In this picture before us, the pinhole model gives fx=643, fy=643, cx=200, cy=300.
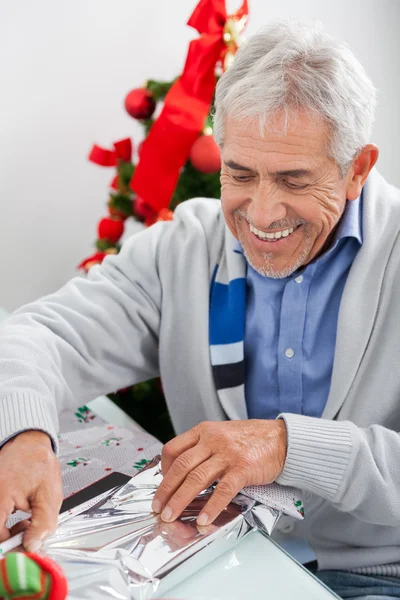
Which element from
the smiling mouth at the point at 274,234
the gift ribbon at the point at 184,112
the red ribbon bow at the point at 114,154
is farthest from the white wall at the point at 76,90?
the smiling mouth at the point at 274,234

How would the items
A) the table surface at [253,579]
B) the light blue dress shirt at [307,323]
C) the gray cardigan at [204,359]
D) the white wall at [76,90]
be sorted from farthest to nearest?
the white wall at [76,90]
the light blue dress shirt at [307,323]
the gray cardigan at [204,359]
the table surface at [253,579]

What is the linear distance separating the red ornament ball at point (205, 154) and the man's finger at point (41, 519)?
1.10m

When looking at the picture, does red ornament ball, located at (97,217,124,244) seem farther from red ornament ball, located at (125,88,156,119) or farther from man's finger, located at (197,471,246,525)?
man's finger, located at (197,471,246,525)

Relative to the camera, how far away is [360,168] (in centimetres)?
109

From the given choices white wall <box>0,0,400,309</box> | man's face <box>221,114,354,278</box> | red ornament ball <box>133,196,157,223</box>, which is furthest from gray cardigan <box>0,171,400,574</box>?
white wall <box>0,0,400,309</box>

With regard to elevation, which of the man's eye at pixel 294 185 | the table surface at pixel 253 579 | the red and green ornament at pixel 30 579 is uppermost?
the man's eye at pixel 294 185

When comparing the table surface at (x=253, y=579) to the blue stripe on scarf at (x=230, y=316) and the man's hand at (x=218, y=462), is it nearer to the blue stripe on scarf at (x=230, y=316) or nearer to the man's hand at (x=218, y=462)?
the man's hand at (x=218, y=462)

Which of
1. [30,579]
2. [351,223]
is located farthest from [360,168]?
[30,579]

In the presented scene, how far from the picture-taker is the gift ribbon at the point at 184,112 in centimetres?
162

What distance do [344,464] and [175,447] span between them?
239 millimetres

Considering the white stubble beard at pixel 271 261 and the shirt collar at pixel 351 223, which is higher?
the shirt collar at pixel 351 223

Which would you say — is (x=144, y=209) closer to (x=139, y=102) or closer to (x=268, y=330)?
(x=139, y=102)

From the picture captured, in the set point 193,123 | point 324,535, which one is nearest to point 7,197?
point 193,123

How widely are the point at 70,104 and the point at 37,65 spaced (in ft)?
0.56
